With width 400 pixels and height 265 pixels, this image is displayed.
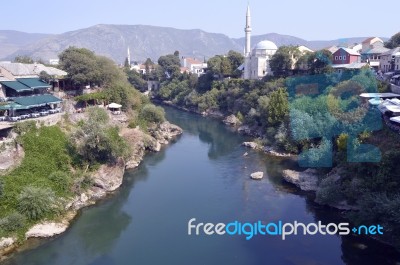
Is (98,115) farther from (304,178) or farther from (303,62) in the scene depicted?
(303,62)

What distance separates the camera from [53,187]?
22172mm

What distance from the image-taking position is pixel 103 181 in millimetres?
25625

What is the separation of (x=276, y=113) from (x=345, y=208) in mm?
16530

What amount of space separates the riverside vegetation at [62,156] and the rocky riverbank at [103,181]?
0.23m

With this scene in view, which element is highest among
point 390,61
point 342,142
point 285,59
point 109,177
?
point 285,59

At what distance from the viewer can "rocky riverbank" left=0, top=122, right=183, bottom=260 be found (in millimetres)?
19219

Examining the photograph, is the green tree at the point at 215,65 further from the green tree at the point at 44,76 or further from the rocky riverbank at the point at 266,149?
the green tree at the point at 44,76

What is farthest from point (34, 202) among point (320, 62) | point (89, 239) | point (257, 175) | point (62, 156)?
point (320, 62)

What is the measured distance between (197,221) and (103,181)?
7840 mm

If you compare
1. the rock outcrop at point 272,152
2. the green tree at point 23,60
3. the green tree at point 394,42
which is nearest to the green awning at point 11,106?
the rock outcrop at point 272,152

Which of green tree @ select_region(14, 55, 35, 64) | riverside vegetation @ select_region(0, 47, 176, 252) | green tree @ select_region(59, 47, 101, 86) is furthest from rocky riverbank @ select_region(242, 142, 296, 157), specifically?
green tree @ select_region(14, 55, 35, 64)

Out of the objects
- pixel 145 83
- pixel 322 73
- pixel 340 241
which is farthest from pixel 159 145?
pixel 145 83

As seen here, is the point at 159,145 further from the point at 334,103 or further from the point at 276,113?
the point at 334,103

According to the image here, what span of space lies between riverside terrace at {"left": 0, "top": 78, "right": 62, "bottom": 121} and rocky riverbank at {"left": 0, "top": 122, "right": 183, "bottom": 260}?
4.27 metres
